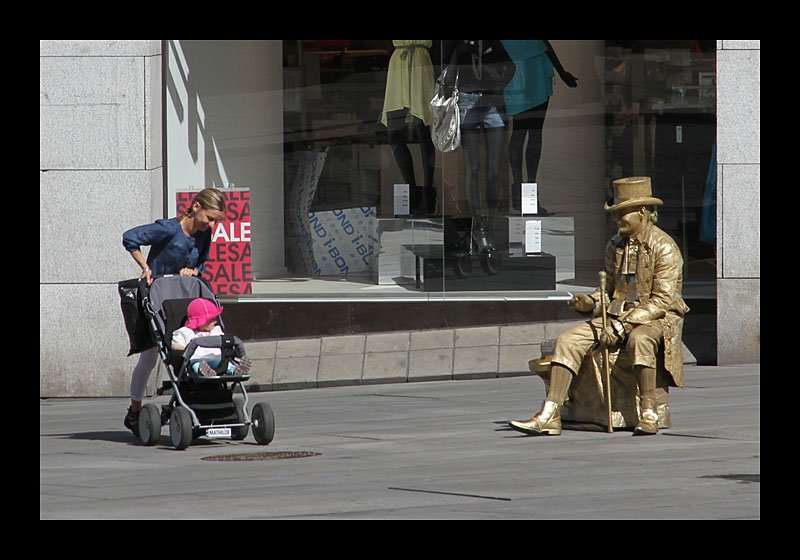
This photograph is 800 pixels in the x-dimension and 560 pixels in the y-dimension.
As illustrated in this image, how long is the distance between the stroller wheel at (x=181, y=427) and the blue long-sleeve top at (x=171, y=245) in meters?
1.28

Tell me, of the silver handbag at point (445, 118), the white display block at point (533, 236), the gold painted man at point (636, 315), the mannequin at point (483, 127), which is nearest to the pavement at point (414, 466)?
the gold painted man at point (636, 315)

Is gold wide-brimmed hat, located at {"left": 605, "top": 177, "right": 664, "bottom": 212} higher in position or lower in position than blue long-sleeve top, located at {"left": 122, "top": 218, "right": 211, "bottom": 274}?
higher

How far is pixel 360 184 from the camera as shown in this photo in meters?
14.1

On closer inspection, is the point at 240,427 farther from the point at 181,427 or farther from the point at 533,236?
the point at 533,236

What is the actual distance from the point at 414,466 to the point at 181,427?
1.81m

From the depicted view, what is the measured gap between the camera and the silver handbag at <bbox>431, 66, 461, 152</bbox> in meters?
14.1

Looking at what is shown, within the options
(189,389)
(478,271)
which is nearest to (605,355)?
(189,389)

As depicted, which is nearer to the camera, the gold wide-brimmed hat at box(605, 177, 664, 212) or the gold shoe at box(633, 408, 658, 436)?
the gold shoe at box(633, 408, 658, 436)

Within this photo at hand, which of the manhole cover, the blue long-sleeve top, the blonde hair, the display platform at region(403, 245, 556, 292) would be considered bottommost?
the manhole cover

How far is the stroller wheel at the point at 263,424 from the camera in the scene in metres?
9.61

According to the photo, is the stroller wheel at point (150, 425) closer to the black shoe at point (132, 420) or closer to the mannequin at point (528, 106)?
the black shoe at point (132, 420)

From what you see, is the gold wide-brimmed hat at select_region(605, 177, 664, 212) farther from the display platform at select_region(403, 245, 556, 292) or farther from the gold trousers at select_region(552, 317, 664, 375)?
the display platform at select_region(403, 245, 556, 292)

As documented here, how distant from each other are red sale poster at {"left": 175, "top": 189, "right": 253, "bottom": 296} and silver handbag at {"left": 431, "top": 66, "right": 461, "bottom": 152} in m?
2.10

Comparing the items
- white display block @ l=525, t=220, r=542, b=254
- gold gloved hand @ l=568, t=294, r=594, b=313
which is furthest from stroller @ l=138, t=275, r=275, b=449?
white display block @ l=525, t=220, r=542, b=254
